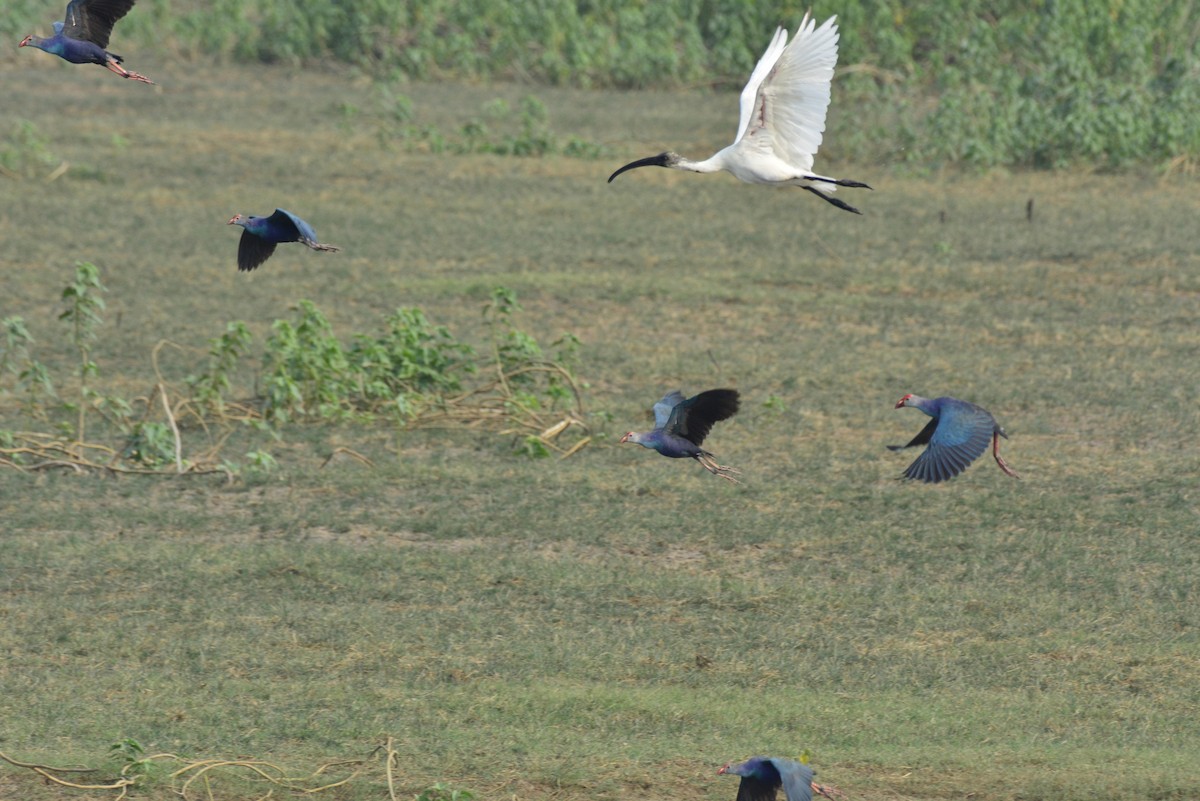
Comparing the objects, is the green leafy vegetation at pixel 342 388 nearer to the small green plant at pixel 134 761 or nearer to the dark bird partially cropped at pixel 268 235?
the dark bird partially cropped at pixel 268 235

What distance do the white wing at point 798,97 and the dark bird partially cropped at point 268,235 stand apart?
1704 mm

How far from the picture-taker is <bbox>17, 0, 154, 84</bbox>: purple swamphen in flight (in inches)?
209

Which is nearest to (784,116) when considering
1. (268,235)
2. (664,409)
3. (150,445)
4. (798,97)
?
(798,97)

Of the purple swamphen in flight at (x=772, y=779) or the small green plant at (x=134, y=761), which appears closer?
the purple swamphen in flight at (x=772, y=779)

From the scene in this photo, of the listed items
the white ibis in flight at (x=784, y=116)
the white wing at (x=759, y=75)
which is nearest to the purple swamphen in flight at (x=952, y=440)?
the white ibis in flight at (x=784, y=116)

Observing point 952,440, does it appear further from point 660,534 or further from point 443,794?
point 660,534

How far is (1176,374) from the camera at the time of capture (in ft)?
37.3

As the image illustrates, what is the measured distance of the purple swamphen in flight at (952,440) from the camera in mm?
6152

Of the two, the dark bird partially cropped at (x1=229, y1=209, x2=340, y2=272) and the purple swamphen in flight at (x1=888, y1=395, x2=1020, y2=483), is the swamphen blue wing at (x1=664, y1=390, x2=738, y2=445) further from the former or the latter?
the dark bird partially cropped at (x1=229, y1=209, x2=340, y2=272)

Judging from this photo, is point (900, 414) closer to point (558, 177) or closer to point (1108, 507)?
point (1108, 507)

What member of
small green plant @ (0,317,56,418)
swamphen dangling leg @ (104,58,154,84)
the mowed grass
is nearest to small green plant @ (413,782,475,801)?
the mowed grass

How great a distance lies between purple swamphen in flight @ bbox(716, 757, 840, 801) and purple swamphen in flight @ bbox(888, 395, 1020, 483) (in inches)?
57.3

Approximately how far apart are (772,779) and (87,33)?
2.94m

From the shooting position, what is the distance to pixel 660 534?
8.47 meters
